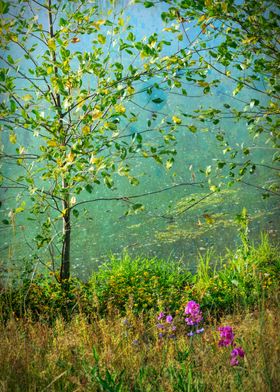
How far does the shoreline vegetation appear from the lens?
201 centimetres

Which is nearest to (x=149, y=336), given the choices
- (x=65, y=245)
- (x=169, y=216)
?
(x=65, y=245)

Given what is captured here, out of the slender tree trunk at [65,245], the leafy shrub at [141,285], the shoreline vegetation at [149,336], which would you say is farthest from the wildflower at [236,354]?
the slender tree trunk at [65,245]

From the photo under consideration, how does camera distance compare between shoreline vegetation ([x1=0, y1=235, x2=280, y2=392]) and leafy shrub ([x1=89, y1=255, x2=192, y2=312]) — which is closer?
shoreline vegetation ([x1=0, y1=235, x2=280, y2=392])

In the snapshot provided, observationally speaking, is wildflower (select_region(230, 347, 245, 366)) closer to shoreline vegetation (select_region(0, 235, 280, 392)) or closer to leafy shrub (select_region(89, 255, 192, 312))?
shoreline vegetation (select_region(0, 235, 280, 392))

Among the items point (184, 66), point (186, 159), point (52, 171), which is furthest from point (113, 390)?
point (186, 159)

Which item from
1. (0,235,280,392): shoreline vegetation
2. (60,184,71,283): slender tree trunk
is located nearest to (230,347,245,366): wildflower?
(0,235,280,392): shoreline vegetation

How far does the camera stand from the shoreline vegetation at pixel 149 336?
6.58 ft

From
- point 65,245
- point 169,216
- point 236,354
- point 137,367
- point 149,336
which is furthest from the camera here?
point 169,216

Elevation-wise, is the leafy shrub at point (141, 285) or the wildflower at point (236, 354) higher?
the leafy shrub at point (141, 285)

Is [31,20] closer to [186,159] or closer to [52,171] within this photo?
[52,171]

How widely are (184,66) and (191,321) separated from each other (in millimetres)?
2013

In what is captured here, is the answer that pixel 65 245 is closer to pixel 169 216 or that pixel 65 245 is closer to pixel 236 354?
pixel 236 354

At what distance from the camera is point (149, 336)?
11.4 ft

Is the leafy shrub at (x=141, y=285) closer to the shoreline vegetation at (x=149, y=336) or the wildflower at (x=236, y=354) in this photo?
the shoreline vegetation at (x=149, y=336)
